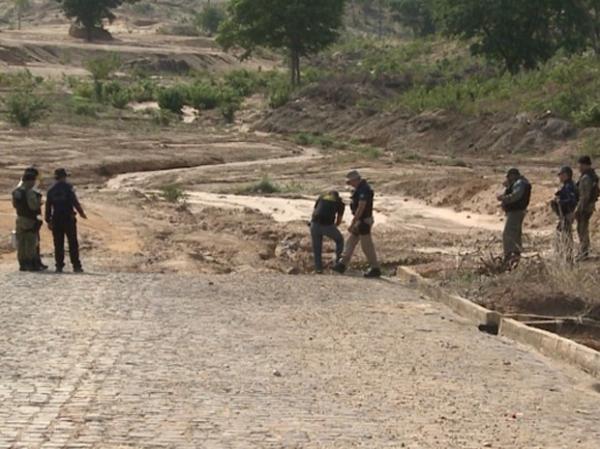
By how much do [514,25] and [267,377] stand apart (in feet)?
A: 156

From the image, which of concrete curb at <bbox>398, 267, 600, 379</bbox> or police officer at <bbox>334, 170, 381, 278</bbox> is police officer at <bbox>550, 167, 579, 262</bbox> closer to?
concrete curb at <bbox>398, 267, 600, 379</bbox>

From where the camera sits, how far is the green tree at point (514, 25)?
2159 inches

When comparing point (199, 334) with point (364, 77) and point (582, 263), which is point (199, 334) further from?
point (364, 77)

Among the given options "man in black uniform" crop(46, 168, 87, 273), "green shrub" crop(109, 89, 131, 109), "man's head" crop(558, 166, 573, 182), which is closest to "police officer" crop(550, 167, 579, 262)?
"man's head" crop(558, 166, 573, 182)

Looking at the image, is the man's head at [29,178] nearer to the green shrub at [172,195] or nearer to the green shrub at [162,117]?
the green shrub at [172,195]

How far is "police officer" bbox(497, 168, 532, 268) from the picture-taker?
17906mm

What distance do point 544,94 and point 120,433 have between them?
132ft

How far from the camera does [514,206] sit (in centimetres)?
1798

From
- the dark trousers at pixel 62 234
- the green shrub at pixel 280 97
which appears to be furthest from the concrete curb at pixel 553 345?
the green shrub at pixel 280 97

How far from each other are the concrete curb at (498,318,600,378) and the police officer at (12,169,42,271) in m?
7.71

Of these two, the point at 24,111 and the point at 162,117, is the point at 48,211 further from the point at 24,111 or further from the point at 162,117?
the point at 162,117

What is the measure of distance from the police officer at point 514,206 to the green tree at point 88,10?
3149 inches

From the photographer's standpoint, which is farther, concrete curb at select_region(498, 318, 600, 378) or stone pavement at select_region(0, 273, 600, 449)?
concrete curb at select_region(498, 318, 600, 378)

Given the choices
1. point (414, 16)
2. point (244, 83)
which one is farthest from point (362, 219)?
point (414, 16)
